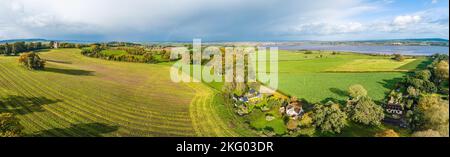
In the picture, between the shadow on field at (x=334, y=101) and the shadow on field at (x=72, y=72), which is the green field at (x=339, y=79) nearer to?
the shadow on field at (x=334, y=101)

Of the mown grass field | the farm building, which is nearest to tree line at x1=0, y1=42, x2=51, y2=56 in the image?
the mown grass field

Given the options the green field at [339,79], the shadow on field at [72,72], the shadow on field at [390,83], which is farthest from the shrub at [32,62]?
the shadow on field at [390,83]

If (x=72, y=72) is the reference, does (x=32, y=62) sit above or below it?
above

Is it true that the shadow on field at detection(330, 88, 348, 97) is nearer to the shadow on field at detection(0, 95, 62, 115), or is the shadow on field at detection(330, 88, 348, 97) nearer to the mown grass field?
the mown grass field

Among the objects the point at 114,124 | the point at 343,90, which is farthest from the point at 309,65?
the point at 114,124

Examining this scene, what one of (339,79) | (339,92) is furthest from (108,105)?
(339,79)

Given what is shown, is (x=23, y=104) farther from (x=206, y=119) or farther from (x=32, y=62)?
Result: (x=32, y=62)

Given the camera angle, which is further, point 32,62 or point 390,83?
point 32,62
